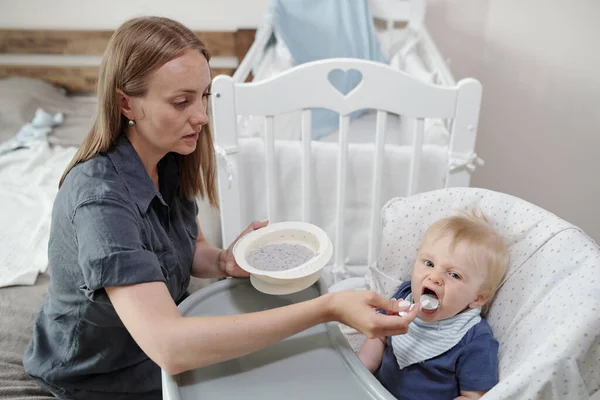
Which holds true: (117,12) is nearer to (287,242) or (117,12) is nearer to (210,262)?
(210,262)

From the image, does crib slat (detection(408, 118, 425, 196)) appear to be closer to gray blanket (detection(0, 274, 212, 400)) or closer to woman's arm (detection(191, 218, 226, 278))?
woman's arm (detection(191, 218, 226, 278))

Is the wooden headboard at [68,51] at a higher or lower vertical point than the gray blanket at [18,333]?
higher

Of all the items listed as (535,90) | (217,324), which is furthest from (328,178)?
(535,90)

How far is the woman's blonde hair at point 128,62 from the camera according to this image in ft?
3.02

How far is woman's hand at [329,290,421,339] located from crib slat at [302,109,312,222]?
695 mm

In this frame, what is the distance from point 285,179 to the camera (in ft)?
5.23

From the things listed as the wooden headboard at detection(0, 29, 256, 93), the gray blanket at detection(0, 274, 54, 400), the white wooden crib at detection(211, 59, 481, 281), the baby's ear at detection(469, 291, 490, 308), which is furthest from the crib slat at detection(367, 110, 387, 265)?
the wooden headboard at detection(0, 29, 256, 93)

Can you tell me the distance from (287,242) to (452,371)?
0.42 m

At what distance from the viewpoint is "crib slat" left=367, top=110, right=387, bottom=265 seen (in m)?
1.42

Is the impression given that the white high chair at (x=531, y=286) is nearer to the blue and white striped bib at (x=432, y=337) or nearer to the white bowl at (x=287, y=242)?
the blue and white striped bib at (x=432, y=337)

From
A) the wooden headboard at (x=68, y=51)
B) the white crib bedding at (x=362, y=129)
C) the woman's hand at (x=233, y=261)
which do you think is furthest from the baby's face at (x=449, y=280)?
the wooden headboard at (x=68, y=51)

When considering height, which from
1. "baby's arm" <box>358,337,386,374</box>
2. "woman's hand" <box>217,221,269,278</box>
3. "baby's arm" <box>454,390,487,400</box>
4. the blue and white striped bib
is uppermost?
"woman's hand" <box>217,221,269,278</box>

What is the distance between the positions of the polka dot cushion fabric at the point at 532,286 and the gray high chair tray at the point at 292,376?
8.9 inches

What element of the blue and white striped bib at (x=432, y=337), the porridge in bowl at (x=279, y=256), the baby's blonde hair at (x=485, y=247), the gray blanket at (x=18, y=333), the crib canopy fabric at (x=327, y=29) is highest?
the crib canopy fabric at (x=327, y=29)
